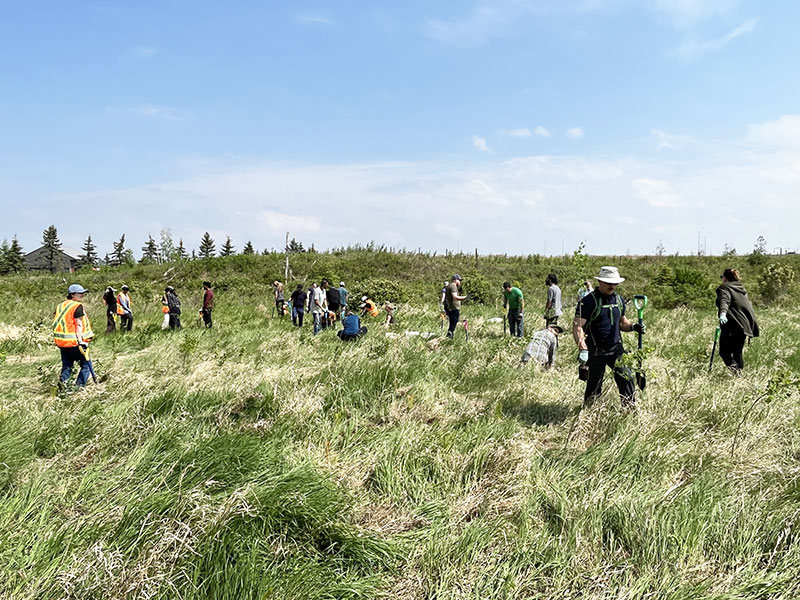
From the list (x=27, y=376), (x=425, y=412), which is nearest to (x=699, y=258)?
(x=425, y=412)

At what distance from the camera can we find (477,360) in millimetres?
7422

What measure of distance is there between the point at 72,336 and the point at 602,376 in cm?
650

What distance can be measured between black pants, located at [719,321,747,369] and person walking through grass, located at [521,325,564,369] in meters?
2.28

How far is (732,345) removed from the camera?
22.1 ft

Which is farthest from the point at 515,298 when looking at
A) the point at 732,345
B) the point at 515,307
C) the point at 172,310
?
the point at 172,310

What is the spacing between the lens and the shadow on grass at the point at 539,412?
479 cm

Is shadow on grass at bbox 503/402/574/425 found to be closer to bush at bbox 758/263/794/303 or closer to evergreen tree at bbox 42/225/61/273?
bush at bbox 758/263/794/303

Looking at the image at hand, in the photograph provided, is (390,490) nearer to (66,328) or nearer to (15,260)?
(66,328)

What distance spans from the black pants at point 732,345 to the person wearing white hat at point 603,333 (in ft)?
9.35

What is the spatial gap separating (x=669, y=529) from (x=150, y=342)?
9.27 meters

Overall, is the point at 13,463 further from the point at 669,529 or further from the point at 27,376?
the point at 27,376

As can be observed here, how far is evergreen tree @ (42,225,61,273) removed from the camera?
75.7m

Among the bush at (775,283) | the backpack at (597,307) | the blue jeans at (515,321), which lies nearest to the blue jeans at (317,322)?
the blue jeans at (515,321)

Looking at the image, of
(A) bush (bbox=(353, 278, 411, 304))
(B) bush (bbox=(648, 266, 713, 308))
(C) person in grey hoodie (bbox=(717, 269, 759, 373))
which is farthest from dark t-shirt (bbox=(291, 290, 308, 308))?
(B) bush (bbox=(648, 266, 713, 308))
